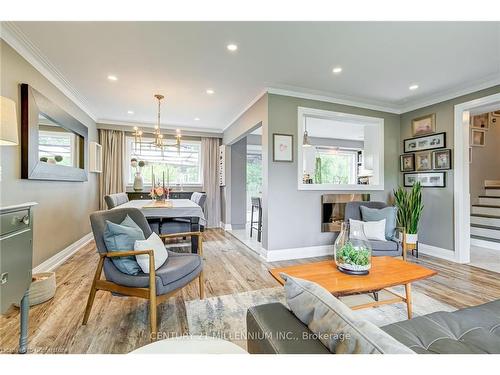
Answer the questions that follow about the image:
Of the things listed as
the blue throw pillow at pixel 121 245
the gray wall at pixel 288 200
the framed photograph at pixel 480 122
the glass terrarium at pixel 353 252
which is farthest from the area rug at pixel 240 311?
the framed photograph at pixel 480 122

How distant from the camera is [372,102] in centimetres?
404

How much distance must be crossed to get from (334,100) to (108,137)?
4713mm

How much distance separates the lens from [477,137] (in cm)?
499

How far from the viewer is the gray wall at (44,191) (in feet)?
7.47

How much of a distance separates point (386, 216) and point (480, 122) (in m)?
3.96

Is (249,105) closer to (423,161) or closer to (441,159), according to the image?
(423,161)

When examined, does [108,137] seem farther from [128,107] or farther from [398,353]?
[398,353]

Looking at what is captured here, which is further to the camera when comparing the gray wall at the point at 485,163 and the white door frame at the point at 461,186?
the gray wall at the point at 485,163

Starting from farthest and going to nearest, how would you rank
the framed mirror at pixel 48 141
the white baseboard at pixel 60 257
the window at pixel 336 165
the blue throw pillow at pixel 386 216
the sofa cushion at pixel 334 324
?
the window at pixel 336 165 < the blue throw pillow at pixel 386 216 < the white baseboard at pixel 60 257 < the framed mirror at pixel 48 141 < the sofa cushion at pixel 334 324

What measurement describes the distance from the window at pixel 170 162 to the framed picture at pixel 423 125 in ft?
15.0

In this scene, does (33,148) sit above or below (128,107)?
below

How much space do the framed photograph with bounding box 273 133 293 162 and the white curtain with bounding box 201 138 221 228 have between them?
2.85 metres

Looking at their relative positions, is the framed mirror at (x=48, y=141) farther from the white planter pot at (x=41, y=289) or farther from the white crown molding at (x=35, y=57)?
the white planter pot at (x=41, y=289)
